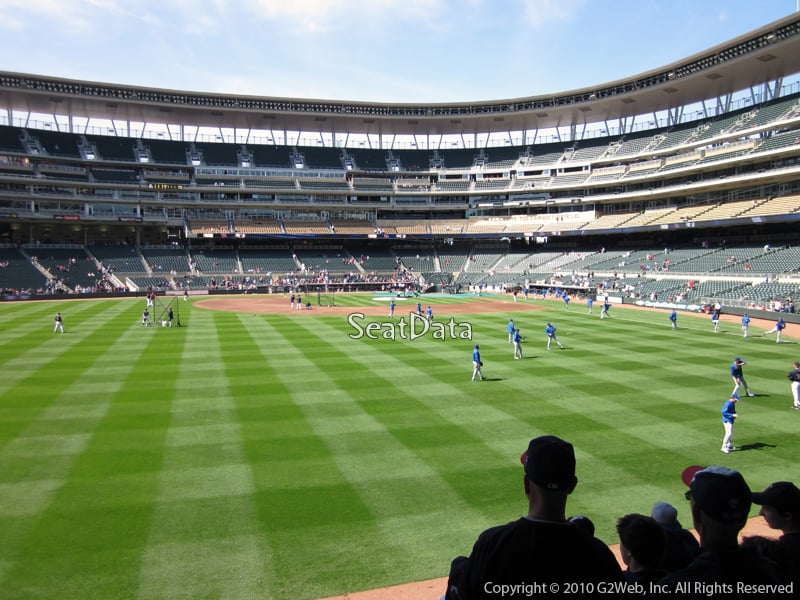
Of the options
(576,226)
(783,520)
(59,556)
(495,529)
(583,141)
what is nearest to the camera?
(495,529)

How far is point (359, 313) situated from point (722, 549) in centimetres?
4117

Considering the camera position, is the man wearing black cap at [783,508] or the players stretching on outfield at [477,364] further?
the players stretching on outfield at [477,364]

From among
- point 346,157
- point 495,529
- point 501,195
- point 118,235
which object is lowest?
point 495,529

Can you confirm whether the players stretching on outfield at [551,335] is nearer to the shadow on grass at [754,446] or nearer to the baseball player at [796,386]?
the baseball player at [796,386]

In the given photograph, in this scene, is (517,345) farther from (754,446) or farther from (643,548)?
(643,548)

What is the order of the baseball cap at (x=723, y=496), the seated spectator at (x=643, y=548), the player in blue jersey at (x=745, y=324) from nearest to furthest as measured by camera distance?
1. the baseball cap at (x=723, y=496)
2. the seated spectator at (x=643, y=548)
3. the player in blue jersey at (x=745, y=324)

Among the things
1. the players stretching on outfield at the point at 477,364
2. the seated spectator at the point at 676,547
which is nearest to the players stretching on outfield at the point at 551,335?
the players stretching on outfield at the point at 477,364

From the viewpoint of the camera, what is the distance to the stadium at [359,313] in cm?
A: 1027

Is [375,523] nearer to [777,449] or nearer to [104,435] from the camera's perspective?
[104,435]

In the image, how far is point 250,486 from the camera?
11703 millimetres

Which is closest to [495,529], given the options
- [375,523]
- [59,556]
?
[375,523]

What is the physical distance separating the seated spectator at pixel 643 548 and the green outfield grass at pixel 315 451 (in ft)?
18.1

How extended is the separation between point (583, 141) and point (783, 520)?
288 feet

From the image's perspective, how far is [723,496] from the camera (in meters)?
3.31
